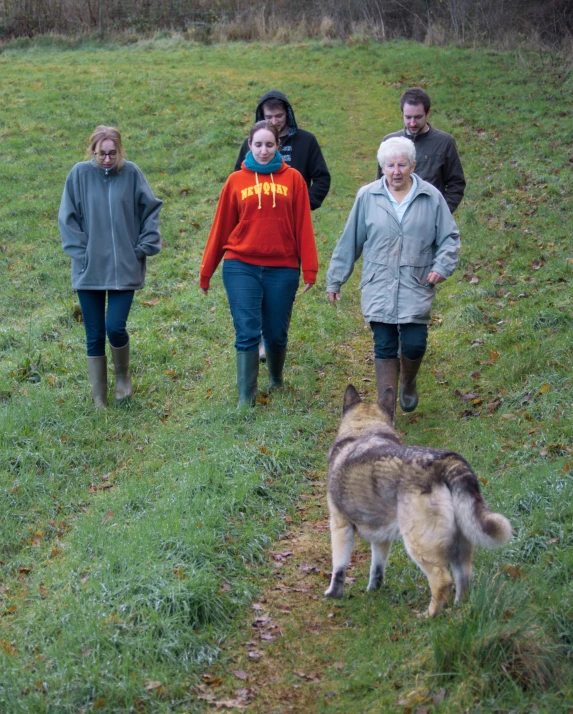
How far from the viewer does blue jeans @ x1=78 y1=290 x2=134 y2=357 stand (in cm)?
694

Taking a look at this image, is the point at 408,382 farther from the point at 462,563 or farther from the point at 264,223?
the point at 462,563

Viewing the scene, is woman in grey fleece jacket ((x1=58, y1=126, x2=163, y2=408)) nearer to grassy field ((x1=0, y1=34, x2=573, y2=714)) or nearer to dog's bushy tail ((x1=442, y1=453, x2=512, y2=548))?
grassy field ((x1=0, y1=34, x2=573, y2=714))

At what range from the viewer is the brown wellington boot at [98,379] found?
7.05 m

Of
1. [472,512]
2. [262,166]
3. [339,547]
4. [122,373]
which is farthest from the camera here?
[122,373]

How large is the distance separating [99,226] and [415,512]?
434cm

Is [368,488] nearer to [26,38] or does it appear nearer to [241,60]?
[241,60]

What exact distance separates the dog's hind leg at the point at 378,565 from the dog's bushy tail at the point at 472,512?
31.5 inches

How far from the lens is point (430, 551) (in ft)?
11.7

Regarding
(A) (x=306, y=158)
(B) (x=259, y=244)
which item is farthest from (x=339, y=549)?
(A) (x=306, y=158)

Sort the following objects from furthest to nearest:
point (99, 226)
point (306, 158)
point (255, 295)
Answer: point (306, 158) → point (99, 226) → point (255, 295)

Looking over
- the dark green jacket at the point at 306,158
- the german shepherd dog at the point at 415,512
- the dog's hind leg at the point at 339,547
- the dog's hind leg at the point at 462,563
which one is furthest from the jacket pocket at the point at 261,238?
the dog's hind leg at the point at 462,563

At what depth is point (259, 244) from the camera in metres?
6.54

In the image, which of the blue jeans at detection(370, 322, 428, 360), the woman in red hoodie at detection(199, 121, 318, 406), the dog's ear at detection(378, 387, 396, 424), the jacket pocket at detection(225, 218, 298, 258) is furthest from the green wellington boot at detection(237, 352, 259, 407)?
the dog's ear at detection(378, 387, 396, 424)

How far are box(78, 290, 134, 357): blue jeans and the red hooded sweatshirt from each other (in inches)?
31.3
